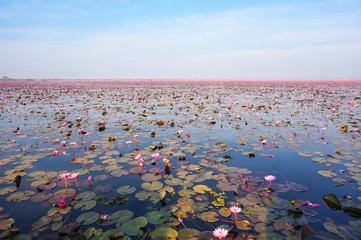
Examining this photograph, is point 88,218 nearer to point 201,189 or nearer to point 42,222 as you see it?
point 42,222

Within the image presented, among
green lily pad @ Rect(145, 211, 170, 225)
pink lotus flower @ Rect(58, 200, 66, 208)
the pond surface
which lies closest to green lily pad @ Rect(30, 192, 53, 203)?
the pond surface

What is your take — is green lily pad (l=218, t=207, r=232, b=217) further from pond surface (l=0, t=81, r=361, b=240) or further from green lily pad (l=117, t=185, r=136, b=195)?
green lily pad (l=117, t=185, r=136, b=195)

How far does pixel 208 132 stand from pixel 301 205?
14.0 ft

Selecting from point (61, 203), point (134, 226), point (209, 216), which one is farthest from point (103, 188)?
point (209, 216)

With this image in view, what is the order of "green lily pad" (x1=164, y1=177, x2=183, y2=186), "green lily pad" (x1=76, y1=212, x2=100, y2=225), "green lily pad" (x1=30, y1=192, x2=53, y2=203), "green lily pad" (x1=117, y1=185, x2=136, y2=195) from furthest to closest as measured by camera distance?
"green lily pad" (x1=164, y1=177, x2=183, y2=186) → "green lily pad" (x1=117, y1=185, x2=136, y2=195) → "green lily pad" (x1=30, y1=192, x2=53, y2=203) → "green lily pad" (x1=76, y1=212, x2=100, y2=225)

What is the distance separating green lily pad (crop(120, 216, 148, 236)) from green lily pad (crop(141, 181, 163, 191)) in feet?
2.46

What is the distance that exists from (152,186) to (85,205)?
1.07 metres

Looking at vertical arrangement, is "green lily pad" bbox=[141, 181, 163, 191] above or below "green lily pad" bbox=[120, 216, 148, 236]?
below

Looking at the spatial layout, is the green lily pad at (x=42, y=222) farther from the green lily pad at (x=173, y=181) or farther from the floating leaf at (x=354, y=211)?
the floating leaf at (x=354, y=211)

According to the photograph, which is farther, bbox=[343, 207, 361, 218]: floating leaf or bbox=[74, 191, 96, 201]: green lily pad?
bbox=[74, 191, 96, 201]: green lily pad

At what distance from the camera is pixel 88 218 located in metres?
2.46

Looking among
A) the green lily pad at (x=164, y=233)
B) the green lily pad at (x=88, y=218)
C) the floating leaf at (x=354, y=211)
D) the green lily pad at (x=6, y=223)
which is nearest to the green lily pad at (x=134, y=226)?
the green lily pad at (x=164, y=233)

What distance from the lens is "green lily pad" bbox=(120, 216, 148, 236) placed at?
7.28 feet

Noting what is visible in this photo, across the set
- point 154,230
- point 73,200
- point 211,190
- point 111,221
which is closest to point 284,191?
point 211,190
